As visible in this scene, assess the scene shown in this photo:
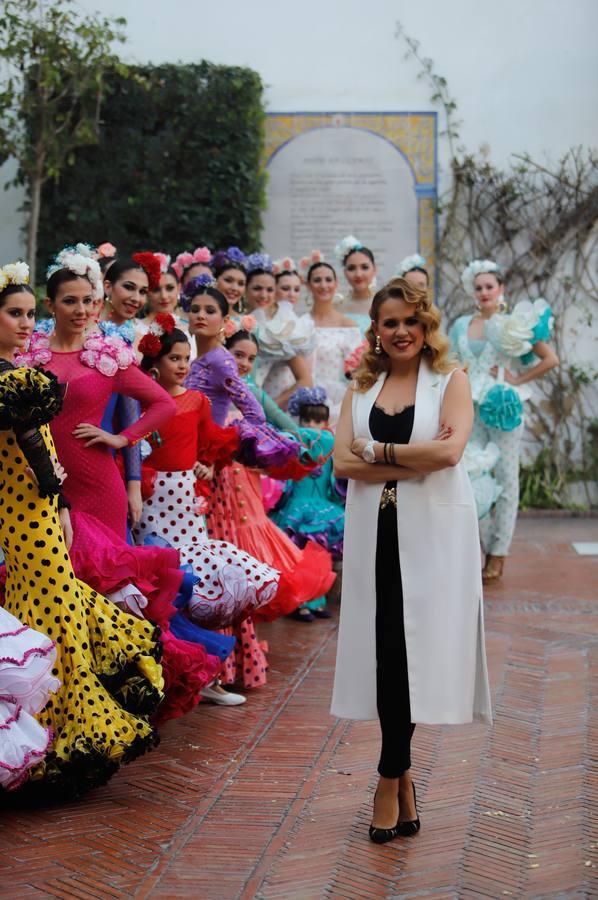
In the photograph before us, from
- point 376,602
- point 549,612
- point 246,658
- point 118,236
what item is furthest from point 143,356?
point 118,236

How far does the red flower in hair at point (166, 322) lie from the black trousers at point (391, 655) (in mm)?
2017

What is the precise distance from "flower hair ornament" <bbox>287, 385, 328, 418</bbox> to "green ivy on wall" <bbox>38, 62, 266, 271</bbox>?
5.01 m

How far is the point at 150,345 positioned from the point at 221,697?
1676 mm

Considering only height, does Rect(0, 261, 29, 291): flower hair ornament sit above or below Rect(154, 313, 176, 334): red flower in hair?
above

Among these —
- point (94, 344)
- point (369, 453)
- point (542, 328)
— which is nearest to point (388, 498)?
point (369, 453)

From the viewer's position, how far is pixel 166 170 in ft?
43.2

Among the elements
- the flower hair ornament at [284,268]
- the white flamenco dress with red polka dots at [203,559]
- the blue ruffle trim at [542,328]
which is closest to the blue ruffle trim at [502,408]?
the blue ruffle trim at [542,328]

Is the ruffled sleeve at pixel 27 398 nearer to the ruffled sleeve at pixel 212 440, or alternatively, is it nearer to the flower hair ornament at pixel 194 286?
the ruffled sleeve at pixel 212 440

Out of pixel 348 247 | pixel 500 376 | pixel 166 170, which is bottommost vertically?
pixel 500 376

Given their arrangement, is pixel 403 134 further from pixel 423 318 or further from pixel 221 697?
pixel 423 318

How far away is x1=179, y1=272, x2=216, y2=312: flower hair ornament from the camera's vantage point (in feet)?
22.2

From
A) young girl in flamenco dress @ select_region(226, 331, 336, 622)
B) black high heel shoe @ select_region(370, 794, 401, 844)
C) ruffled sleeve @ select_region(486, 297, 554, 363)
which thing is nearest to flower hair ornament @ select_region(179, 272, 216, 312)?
young girl in flamenco dress @ select_region(226, 331, 336, 622)

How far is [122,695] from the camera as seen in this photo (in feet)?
15.1

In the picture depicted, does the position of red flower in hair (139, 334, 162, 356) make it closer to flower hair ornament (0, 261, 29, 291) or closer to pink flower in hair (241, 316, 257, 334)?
flower hair ornament (0, 261, 29, 291)
